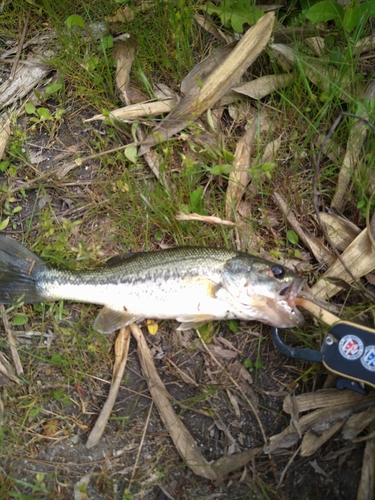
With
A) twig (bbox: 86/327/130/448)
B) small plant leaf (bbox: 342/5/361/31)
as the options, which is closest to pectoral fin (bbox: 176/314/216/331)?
twig (bbox: 86/327/130/448)

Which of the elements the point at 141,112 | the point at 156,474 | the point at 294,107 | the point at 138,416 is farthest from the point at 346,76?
the point at 156,474

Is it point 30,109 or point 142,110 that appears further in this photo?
point 30,109

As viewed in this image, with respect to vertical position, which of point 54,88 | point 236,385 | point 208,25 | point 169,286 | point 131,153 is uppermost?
point 208,25

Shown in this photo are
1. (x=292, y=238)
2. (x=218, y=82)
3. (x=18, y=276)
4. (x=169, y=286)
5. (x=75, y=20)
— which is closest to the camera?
(x=169, y=286)

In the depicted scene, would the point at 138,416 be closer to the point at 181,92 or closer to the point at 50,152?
the point at 50,152

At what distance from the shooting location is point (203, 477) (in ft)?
12.0

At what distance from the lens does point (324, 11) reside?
4.01 meters

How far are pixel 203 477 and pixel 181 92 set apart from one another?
3.09m

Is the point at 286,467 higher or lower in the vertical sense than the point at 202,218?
lower

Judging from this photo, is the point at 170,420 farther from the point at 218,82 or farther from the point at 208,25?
the point at 208,25

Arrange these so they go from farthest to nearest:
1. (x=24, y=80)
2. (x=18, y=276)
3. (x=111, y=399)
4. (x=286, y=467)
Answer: (x=24, y=80)
(x=18, y=276)
(x=111, y=399)
(x=286, y=467)

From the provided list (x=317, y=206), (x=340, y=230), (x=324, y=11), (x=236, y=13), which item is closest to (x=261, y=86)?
(x=236, y=13)

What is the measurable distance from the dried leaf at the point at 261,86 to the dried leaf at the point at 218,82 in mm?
116

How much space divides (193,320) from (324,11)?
2671mm
